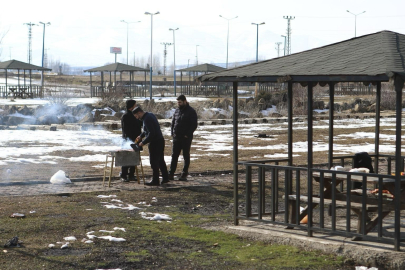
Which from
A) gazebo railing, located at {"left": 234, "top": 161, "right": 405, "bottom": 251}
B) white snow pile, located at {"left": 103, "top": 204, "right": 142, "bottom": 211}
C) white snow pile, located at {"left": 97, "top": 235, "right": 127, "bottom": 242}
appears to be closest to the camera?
gazebo railing, located at {"left": 234, "top": 161, "right": 405, "bottom": 251}

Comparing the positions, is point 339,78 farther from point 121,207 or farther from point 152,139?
point 152,139

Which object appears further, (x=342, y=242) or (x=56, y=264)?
(x=342, y=242)

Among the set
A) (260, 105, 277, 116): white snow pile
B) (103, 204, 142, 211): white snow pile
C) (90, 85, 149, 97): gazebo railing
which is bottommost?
(103, 204, 142, 211): white snow pile

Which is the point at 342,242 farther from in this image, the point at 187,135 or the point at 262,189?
the point at 187,135

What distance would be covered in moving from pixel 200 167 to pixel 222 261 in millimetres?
8112

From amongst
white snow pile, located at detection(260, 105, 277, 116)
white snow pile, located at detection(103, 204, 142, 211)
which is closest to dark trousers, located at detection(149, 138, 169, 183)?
white snow pile, located at detection(103, 204, 142, 211)

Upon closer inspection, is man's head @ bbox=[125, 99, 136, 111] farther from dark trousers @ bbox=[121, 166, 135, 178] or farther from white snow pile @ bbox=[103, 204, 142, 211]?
white snow pile @ bbox=[103, 204, 142, 211]

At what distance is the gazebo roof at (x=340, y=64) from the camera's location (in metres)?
6.78

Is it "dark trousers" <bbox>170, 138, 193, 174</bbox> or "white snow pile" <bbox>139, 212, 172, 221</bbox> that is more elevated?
"dark trousers" <bbox>170, 138, 193, 174</bbox>

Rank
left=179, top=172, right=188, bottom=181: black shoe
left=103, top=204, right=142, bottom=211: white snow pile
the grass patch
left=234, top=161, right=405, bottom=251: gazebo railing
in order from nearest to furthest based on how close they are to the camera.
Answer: the grass patch < left=234, top=161, right=405, bottom=251: gazebo railing < left=103, top=204, right=142, bottom=211: white snow pile < left=179, top=172, right=188, bottom=181: black shoe

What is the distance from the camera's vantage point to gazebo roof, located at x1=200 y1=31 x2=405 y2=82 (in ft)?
22.2

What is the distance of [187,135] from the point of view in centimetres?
1264

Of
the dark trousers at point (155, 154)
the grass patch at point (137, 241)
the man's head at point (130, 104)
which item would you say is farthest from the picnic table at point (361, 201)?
the man's head at point (130, 104)

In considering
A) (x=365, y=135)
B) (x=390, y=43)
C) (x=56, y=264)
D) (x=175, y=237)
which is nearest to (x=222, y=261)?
(x=175, y=237)
